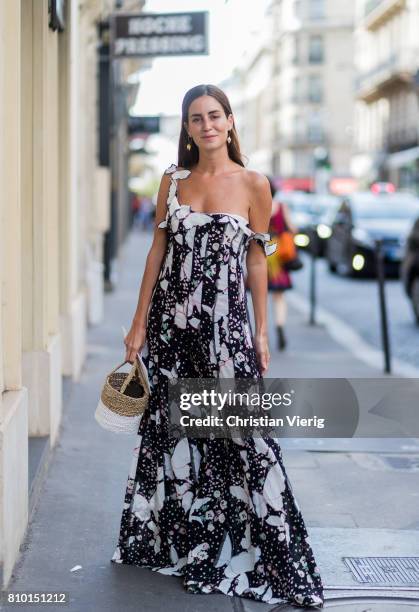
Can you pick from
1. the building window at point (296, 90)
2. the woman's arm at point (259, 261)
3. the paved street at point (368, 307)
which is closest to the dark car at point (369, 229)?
the paved street at point (368, 307)

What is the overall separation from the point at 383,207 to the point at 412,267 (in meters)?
8.96

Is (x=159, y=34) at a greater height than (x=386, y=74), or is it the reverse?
(x=386, y=74)

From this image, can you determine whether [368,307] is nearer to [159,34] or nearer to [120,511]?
[159,34]

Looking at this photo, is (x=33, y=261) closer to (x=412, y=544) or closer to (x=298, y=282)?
(x=412, y=544)

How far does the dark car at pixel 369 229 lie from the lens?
20891mm

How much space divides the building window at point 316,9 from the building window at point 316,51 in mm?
10707

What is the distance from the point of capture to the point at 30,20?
19.2 ft

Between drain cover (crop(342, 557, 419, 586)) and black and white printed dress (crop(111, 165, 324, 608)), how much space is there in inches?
13.6

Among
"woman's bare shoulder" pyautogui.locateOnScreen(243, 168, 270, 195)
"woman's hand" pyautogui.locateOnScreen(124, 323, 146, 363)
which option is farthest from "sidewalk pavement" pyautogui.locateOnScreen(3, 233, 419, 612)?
"woman's bare shoulder" pyautogui.locateOnScreen(243, 168, 270, 195)

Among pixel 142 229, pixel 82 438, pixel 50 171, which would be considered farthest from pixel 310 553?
pixel 142 229

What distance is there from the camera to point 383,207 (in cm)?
2258

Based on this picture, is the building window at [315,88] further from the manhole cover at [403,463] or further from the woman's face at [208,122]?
the woman's face at [208,122]

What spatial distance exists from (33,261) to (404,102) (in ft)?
196

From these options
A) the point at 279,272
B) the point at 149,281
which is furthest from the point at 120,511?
the point at 279,272
